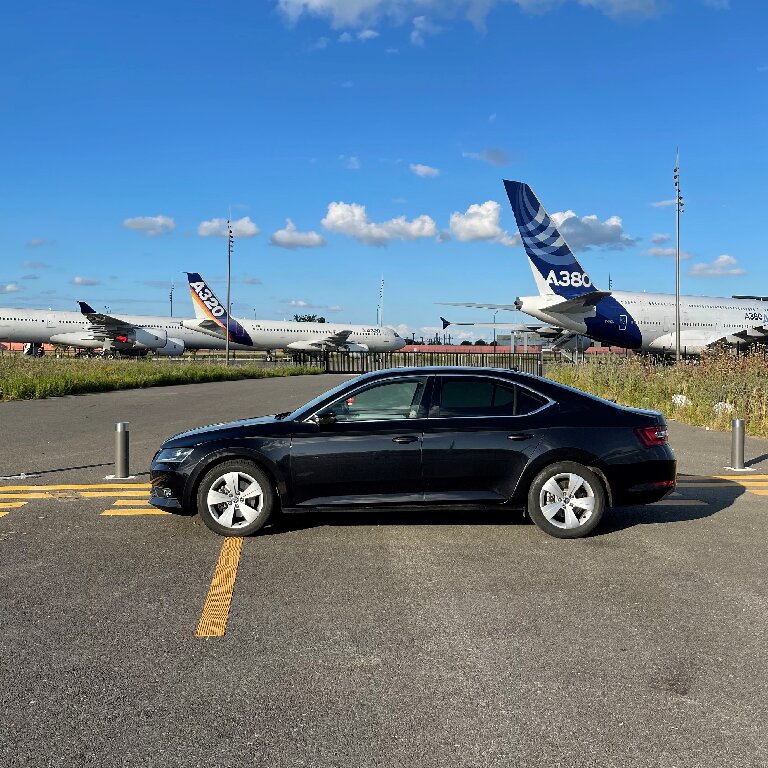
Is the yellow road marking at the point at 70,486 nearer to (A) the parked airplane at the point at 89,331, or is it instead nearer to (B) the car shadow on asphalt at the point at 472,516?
(B) the car shadow on asphalt at the point at 472,516

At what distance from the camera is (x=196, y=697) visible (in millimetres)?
3340

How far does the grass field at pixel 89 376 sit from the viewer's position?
23.9 m

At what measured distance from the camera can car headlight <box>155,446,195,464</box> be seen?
635cm

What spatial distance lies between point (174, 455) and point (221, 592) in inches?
74.3

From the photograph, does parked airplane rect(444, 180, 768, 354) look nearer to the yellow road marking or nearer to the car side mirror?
the yellow road marking

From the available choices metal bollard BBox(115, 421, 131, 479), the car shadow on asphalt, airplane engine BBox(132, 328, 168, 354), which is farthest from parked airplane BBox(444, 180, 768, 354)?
airplane engine BBox(132, 328, 168, 354)

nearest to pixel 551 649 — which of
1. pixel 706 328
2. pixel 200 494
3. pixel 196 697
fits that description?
pixel 196 697

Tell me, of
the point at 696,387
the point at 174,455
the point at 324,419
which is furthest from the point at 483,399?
the point at 696,387

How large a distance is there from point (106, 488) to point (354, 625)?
5.36m

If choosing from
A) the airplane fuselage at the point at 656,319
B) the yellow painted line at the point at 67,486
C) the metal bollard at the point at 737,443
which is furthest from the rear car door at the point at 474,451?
the airplane fuselage at the point at 656,319

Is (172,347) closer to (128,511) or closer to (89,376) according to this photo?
(89,376)

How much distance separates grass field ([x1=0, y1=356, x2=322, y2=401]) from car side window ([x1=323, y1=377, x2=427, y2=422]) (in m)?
19.7

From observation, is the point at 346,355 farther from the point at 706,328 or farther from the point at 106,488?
the point at 106,488

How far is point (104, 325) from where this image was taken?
54312 millimetres
